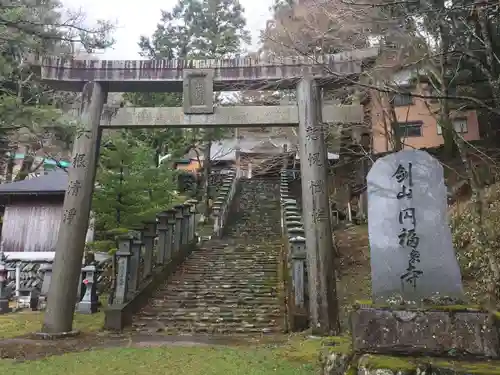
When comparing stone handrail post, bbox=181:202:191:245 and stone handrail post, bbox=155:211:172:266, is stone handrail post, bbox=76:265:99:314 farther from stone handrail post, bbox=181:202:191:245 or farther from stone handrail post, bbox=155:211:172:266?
Result: stone handrail post, bbox=181:202:191:245

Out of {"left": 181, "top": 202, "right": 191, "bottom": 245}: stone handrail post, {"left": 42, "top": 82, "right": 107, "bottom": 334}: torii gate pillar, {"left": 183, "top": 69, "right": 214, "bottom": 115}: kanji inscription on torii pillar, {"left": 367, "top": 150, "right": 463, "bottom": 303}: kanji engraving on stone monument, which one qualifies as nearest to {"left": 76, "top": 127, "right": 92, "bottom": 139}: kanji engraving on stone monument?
{"left": 42, "top": 82, "right": 107, "bottom": 334}: torii gate pillar

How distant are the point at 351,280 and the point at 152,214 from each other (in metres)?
6.62

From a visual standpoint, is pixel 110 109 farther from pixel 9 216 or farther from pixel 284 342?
pixel 9 216

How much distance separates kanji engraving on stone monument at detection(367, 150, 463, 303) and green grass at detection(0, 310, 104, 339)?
679 centimetres

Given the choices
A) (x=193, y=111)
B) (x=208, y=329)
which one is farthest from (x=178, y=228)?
(x=193, y=111)

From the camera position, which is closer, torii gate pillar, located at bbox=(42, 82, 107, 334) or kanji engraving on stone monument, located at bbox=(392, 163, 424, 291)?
A: kanji engraving on stone monument, located at bbox=(392, 163, 424, 291)

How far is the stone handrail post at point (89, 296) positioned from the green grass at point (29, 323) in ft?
0.94

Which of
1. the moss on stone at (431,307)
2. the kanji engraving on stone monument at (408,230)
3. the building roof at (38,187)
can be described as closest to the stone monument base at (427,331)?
the moss on stone at (431,307)

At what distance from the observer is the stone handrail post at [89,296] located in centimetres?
1205

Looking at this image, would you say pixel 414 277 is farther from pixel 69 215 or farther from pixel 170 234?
pixel 170 234

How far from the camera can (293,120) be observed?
9539mm

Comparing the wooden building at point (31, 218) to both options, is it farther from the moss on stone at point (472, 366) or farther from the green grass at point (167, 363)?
the moss on stone at point (472, 366)

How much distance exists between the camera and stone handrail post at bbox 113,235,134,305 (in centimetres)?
1004

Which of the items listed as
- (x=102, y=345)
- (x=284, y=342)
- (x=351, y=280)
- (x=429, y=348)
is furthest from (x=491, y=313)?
(x=351, y=280)
